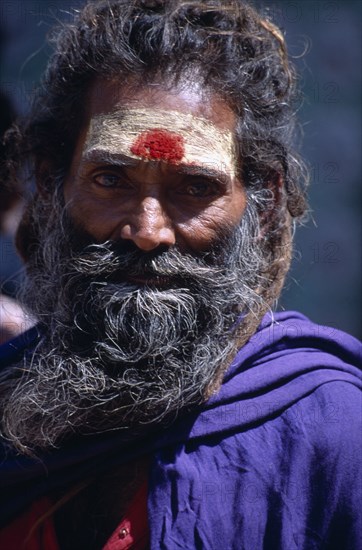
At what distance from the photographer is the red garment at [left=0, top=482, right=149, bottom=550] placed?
2281 millimetres

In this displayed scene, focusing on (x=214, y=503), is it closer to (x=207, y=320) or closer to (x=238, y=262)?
(x=207, y=320)

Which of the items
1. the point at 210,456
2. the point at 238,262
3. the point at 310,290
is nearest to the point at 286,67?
the point at 238,262

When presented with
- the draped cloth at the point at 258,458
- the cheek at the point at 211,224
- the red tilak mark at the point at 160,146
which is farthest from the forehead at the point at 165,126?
the draped cloth at the point at 258,458

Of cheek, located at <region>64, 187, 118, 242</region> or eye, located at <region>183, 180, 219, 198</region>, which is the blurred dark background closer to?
cheek, located at <region>64, 187, 118, 242</region>

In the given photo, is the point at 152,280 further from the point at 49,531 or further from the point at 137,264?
the point at 49,531

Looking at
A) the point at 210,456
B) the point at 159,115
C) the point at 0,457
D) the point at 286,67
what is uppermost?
the point at 286,67

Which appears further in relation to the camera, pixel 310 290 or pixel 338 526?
pixel 310 290

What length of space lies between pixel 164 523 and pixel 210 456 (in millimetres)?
223

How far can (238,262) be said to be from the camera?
260 centimetres

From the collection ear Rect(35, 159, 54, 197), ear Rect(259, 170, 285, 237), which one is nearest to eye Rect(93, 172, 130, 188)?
ear Rect(35, 159, 54, 197)

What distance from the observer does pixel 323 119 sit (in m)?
4.91

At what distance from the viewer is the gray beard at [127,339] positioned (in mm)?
2420

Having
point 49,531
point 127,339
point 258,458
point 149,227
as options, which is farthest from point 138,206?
point 49,531

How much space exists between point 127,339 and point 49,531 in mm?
Answer: 558
